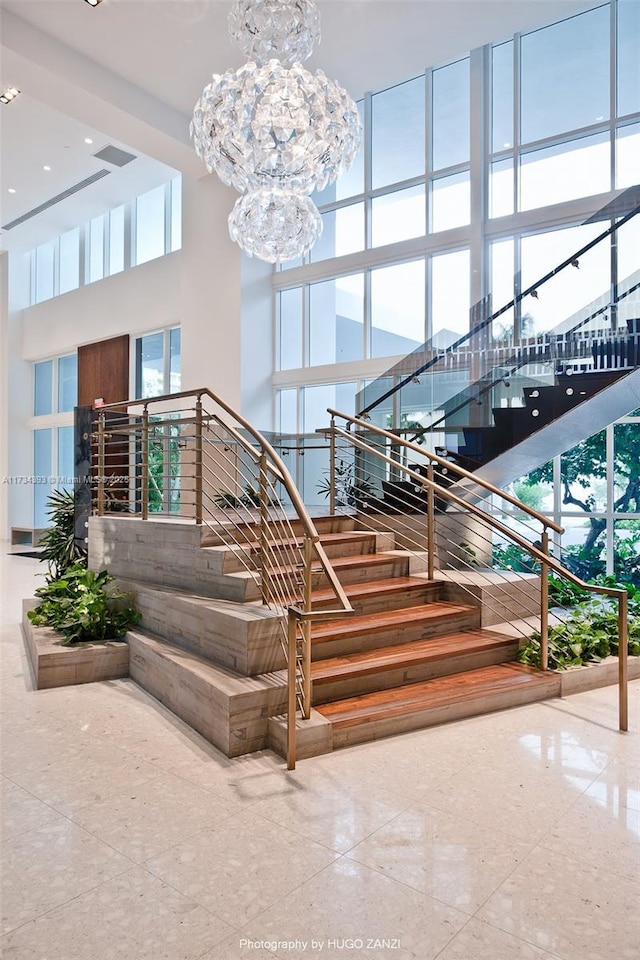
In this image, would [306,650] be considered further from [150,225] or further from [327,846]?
[150,225]

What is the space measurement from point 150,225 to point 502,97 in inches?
308

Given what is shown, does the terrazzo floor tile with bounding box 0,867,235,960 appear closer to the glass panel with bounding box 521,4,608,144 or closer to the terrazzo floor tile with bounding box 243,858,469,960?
the terrazzo floor tile with bounding box 243,858,469,960

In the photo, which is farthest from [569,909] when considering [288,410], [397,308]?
[288,410]

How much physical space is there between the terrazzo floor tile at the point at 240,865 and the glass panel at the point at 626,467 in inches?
324

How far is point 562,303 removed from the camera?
20.4 ft

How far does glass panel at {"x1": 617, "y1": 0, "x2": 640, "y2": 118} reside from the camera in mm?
8344

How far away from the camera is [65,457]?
1605 cm

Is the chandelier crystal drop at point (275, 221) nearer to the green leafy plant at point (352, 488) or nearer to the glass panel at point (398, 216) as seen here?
the green leafy plant at point (352, 488)

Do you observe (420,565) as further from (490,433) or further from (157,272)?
(157,272)

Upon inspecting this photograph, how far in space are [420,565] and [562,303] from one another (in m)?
2.93

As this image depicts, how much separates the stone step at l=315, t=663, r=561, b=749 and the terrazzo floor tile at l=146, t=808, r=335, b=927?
3.02 ft

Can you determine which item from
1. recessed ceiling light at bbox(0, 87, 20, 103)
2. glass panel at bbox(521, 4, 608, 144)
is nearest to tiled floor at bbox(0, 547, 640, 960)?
glass panel at bbox(521, 4, 608, 144)

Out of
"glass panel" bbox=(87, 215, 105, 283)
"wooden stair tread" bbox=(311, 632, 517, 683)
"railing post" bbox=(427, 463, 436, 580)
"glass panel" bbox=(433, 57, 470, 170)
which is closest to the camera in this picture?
"wooden stair tread" bbox=(311, 632, 517, 683)

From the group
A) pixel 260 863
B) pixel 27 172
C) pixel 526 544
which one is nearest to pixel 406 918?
pixel 260 863
